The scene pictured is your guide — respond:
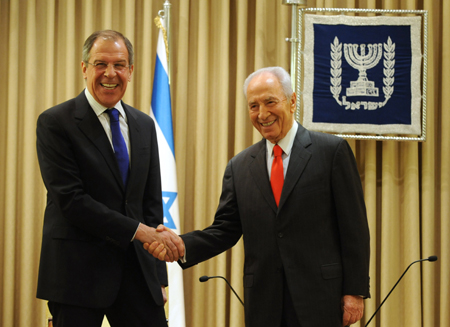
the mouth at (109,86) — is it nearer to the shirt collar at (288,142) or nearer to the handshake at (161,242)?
the handshake at (161,242)

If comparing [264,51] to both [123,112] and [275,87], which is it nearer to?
[275,87]

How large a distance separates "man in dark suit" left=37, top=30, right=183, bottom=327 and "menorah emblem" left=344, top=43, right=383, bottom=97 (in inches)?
87.5

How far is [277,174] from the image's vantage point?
236 centimetres

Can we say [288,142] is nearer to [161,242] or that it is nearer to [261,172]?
[261,172]

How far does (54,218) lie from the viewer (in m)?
2.08

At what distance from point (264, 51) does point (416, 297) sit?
231cm

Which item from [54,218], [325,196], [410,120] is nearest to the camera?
[54,218]

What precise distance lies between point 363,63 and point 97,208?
266 centimetres

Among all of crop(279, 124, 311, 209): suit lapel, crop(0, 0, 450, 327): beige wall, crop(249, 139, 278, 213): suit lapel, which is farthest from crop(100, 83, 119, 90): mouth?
crop(0, 0, 450, 327): beige wall

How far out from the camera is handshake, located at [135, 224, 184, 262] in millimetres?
2168

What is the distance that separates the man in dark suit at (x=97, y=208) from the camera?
79.7 inches

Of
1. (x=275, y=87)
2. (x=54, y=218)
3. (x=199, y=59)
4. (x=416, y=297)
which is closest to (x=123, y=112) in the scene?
(x=54, y=218)

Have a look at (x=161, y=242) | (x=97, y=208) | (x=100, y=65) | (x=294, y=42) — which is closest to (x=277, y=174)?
(x=161, y=242)

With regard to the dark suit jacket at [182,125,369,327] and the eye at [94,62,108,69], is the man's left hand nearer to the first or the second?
the dark suit jacket at [182,125,369,327]
